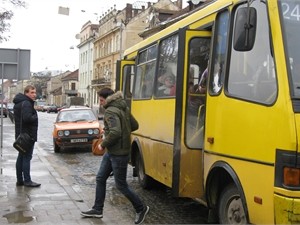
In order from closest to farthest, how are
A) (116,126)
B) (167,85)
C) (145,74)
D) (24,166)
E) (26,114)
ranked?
(116,126) → (167,85) → (26,114) → (145,74) → (24,166)

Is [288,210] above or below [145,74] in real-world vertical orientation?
below

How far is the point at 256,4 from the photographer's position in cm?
506

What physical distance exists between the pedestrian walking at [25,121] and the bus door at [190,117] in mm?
3468

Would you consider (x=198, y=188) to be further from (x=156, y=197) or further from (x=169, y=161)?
(x=156, y=197)

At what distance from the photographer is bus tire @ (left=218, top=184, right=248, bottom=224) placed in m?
5.30

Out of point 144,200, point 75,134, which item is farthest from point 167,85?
point 75,134

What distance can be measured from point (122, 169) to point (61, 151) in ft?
37.4

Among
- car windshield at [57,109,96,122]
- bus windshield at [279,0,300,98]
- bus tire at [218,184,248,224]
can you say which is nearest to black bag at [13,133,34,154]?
bus tire at [218,184,248,224]

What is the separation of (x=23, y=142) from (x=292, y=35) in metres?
5.82

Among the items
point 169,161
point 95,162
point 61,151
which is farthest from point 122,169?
point 61,151

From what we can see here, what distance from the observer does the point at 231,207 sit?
5.50 metres

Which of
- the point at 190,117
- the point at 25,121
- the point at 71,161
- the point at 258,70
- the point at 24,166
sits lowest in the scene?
the point at 71,161

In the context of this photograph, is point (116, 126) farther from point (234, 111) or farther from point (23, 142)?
point (23, 142)

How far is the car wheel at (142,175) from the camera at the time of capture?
9305 mm
